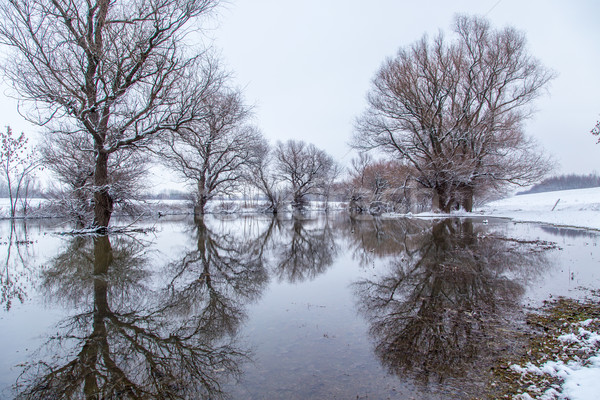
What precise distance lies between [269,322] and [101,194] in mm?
11718

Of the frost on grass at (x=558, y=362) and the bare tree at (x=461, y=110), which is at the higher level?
the bare tree at (x=461, y=110)

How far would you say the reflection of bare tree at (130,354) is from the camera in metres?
2.50

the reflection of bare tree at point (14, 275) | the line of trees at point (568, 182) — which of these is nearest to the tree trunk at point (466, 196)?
the reflection of bare tree at point (14, 275)

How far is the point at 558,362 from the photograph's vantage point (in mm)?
2719

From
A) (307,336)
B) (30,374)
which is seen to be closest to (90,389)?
(30,374)

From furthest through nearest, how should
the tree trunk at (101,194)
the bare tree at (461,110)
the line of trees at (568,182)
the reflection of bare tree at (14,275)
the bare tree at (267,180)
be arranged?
1. the line of trees at (568,182)
2. the bare tree at (267,180)
3. the bare tree at (461,110)
4. the tree trunk at (101,194)
5. the reflection of bare tree at (14,275)

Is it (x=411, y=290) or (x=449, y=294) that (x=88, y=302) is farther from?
(x=449, y=294)

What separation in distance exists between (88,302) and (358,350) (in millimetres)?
4036

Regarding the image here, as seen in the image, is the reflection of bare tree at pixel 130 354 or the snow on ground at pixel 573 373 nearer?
the snow on ground at pixel 573 373

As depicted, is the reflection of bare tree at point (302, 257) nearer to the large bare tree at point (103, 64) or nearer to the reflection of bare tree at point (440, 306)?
the reflection of bare tree at point (440, 306)

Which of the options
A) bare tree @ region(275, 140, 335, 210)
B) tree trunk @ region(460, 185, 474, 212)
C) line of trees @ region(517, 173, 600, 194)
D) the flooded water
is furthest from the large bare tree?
line of trees @ region(517, 173, 600, 194)

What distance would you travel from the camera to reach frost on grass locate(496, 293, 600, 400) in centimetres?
232

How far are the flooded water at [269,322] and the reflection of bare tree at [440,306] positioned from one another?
0.02m

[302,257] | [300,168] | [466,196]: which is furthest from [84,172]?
[300,168]
